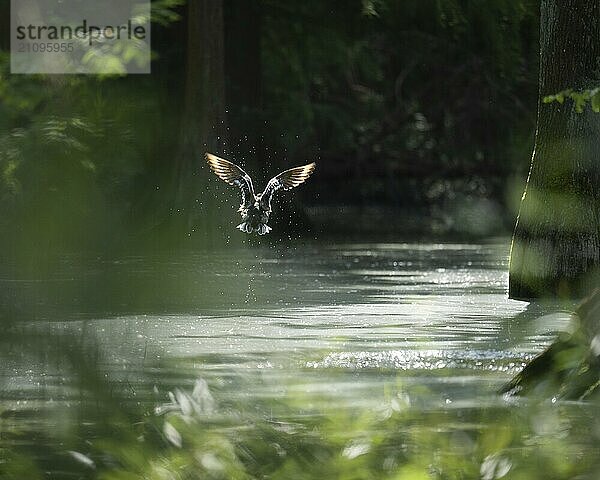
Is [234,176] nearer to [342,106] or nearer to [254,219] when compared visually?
[254,219]

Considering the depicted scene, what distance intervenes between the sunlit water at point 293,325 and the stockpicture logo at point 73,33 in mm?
3478

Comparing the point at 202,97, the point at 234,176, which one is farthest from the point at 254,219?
the point at 234,176

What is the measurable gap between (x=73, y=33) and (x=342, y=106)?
16270 millimetres

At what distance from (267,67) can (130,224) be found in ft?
112

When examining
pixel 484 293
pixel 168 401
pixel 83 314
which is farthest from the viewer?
pixel 484 293

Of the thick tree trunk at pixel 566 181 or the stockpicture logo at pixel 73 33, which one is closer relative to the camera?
the thick tree trunk at pixel 566 181

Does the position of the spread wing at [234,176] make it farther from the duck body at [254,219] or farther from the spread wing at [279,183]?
the spread wing at [279,183]

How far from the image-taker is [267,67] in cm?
3766

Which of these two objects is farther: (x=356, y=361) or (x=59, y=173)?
(x=356, y=361)

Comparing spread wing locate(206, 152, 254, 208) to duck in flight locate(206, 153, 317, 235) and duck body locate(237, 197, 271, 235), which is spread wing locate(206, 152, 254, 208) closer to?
duck in flight locate(206, 153, 317, 235)

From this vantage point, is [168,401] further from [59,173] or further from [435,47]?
[435,47]

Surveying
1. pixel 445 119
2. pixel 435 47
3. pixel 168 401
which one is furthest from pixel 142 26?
pixel 168 401

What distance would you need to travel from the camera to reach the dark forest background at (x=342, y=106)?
2856 centimetres

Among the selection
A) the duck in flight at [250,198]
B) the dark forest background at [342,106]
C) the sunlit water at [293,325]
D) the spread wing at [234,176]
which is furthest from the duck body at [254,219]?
the sunlit water at [293,325]
